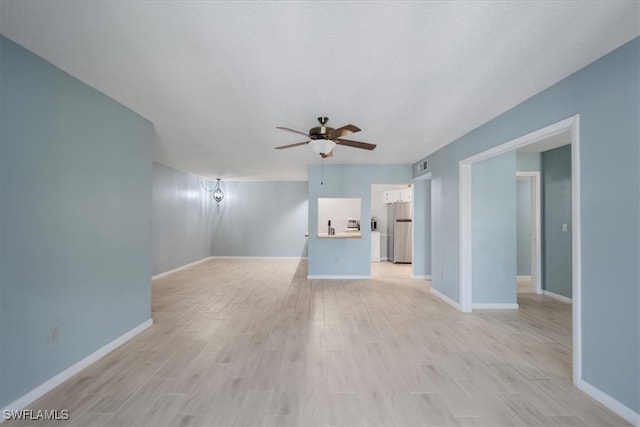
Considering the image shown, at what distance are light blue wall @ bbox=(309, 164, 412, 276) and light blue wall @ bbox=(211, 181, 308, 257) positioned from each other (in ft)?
9.70

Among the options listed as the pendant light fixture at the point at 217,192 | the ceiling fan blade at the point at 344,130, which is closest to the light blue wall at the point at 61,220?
the ceiling fan blade at the point at 344,130

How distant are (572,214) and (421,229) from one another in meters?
4.15

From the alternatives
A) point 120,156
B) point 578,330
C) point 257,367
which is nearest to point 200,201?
point 120,156

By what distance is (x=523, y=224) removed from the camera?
5.82 metres

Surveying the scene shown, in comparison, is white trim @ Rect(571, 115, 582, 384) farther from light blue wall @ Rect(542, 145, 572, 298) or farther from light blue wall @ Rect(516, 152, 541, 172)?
light blue wall @ Rect(516, 152, 541, 172)

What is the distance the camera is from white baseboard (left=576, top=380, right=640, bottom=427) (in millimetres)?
1811

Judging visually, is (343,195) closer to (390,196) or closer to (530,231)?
(390,196)

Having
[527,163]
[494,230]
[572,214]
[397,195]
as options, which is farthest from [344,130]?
[397,195]

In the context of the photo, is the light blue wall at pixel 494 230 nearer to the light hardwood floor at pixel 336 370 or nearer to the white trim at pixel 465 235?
the white trim at pixel 465 235

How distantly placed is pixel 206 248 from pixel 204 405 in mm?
7530

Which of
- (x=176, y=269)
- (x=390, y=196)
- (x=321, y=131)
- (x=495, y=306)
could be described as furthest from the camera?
(x=390, y=196)

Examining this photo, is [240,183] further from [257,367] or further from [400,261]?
[257,367]

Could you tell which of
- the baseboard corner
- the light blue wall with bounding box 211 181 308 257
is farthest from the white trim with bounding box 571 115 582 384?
the light blue wall with bounding box 211 181 308 257

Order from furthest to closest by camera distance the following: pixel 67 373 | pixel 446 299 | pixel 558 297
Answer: pixel 558 297, pixel 446 299, pixel 67 373
